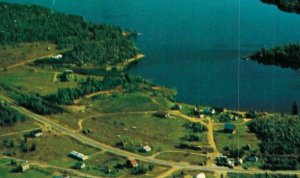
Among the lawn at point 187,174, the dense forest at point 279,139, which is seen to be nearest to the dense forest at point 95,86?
the dense forest at point 279,139

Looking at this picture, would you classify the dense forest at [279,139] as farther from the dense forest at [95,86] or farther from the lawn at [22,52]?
the lawn at [22,52]

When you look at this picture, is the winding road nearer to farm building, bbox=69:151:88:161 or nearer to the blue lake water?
farm building, bbox=69:151:88:161

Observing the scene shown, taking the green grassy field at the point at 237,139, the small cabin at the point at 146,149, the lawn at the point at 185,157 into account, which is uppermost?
the green grassy field at the point at 237,139

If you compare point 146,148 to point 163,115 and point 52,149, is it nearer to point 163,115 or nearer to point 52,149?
point 52,149

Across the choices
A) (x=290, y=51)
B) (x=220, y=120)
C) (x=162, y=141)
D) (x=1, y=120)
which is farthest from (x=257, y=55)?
(x=1, y=120)

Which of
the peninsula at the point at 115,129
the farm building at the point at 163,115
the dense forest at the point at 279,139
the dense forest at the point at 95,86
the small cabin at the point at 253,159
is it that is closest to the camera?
the peninsula at the point at 115,129

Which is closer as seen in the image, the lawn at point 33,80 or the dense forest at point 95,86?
the dense forest at point 95,86

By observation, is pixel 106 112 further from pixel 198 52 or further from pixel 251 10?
pixel 251 10
